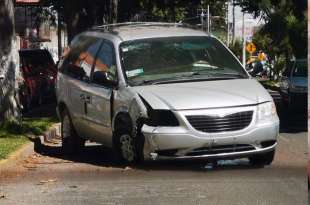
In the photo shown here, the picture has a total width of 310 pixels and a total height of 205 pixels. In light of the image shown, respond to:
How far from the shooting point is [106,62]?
9.96m

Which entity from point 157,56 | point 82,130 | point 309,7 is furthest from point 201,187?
point 309,7

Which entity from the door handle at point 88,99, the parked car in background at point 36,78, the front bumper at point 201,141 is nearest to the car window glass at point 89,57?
the door handle at point 88,99

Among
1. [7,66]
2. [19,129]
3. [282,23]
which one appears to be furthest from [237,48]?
[19,129]

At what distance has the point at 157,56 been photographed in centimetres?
970

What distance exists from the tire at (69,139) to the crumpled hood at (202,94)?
2.41m

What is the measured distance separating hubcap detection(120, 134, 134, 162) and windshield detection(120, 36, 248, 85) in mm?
705

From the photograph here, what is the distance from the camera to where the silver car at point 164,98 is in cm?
846

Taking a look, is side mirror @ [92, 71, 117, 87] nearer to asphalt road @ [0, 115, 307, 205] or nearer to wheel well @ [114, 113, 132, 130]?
wheel well @ [114, 113, 132, 130]

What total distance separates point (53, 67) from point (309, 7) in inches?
771

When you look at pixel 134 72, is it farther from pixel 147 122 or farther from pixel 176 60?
pixel 147 122

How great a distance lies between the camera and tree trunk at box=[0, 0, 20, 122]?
12.9 m

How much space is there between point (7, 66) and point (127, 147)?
4.52m

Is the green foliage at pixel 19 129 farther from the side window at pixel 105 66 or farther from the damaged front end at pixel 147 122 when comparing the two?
the damaged front end at pixel 147 122

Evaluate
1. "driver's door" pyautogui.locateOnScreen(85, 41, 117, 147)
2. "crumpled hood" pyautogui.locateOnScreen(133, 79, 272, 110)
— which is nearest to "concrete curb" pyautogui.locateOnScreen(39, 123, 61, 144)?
"driver's door" pyautogui.locateOnScreen(85, 41, 117, 147)
